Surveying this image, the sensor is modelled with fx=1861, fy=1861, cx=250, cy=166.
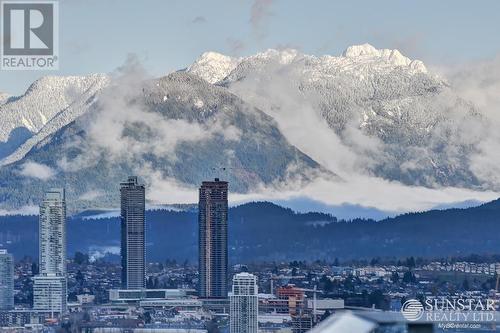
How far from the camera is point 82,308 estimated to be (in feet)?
238

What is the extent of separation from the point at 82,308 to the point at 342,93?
1068 inches

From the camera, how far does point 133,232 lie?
284ft

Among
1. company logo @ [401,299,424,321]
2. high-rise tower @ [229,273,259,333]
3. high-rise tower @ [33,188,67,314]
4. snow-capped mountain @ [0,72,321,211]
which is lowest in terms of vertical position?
company logo @ [401,299,424,321]

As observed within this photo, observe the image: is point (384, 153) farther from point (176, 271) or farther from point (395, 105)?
point (176, 271)

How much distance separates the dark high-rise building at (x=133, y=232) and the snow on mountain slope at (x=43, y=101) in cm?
1000

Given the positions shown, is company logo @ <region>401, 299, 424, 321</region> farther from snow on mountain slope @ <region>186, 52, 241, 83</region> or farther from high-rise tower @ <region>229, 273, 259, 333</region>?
snow on mountain slope @ <region>186, 52, 241, 83</region>

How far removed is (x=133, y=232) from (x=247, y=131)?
10.2 m

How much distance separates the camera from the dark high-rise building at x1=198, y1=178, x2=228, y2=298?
3095 inches

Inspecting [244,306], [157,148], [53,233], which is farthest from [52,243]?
[244,306]

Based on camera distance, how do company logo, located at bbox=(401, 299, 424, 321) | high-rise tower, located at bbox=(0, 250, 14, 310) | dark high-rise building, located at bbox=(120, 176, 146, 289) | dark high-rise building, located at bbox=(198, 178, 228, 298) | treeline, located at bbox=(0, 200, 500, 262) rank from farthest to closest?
treeline, located at bbox=(0, 200, 500, 262) < dark high-rise building, located at bbox=(120, 176, 146, 289) < dark high-rise building, located at bbox=(198, 178, 228, 298) < high-rise tower, located at bbox=(0, 250, 14, 310) < company logo, located at bbox=(401, 299, 424, 321)

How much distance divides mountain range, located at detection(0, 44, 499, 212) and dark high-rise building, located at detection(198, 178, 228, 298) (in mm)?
4524

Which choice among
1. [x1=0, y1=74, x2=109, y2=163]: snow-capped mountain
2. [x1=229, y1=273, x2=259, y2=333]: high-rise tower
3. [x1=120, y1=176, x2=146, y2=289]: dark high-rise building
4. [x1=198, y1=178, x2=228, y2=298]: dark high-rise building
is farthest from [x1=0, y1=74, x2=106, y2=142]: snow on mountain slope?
[x1=229, y1=273, x2=259, y2=333]: high-rise tower

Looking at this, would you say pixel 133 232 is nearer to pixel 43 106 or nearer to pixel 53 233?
pixel 53 233

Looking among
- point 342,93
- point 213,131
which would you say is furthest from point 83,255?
point 342,93
